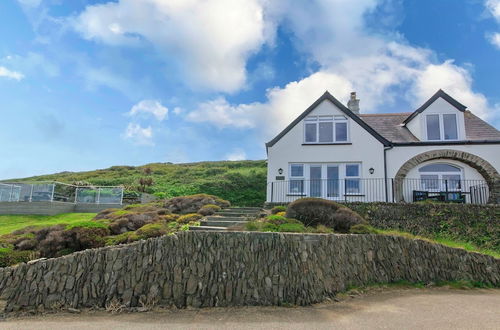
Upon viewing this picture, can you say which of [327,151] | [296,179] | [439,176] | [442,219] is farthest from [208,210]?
[439,176]

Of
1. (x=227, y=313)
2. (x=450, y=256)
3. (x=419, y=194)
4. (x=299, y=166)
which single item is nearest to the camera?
(x=227, y=313)

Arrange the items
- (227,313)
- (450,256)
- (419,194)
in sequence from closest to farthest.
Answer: (227,313) < (450,256) < (419,194)

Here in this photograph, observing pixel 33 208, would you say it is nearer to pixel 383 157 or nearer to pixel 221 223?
pixel 221 223

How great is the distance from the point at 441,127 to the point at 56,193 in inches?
929

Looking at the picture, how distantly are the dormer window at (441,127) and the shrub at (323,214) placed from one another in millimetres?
9794

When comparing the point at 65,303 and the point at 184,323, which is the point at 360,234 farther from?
the point at 65,303

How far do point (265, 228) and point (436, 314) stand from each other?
4.59m

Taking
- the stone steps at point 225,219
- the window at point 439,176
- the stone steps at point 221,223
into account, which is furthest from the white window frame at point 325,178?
the stone steps at point 221,223

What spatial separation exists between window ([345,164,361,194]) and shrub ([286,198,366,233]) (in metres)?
5.99

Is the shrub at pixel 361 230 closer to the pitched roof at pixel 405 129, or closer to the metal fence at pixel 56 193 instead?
the pitched roof at pixel 405 129

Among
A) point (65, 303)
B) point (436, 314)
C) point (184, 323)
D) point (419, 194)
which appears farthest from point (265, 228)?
point (419, 194)

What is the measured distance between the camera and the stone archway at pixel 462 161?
16.3m

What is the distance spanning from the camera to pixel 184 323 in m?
6.09

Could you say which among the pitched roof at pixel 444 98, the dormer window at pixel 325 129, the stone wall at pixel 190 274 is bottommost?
the stone wall at pixel 190 274
